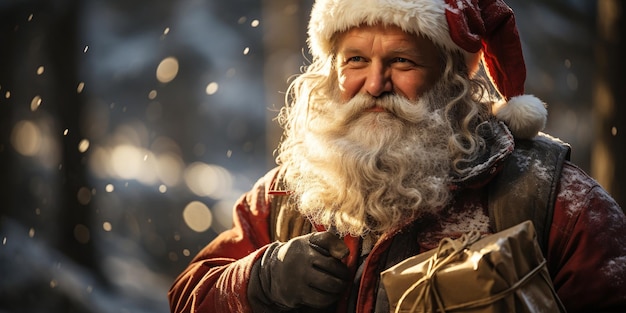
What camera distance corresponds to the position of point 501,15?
2.65 meters

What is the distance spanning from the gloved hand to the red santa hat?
0.70 metres

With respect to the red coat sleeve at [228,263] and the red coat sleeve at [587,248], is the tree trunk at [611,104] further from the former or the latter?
the red coat sleeve at [228,263]

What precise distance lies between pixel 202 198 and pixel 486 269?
363 centimetres

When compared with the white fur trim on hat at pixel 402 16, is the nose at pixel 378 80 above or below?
below

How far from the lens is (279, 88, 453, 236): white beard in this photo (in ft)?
8.24

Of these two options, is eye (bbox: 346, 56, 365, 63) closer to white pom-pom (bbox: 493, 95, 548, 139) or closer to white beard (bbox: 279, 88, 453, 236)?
white beard (bbox: 279, 88, 453, 236)

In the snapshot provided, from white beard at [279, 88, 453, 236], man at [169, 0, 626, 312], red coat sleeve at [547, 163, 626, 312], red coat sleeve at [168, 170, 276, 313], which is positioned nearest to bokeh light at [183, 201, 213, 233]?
red coat sleeve at [168, 170, 276, 313]

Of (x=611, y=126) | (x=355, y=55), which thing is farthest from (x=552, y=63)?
(x=355, y=55)

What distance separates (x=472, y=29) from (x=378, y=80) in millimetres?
350

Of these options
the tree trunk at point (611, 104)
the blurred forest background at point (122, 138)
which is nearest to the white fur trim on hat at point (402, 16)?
the tree trunk at point (611, 104)

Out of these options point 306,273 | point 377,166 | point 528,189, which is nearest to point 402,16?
point 377,166

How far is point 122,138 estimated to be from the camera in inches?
218

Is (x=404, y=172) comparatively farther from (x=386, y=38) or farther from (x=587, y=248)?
(x=587, y=248)

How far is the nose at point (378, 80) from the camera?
260cm
